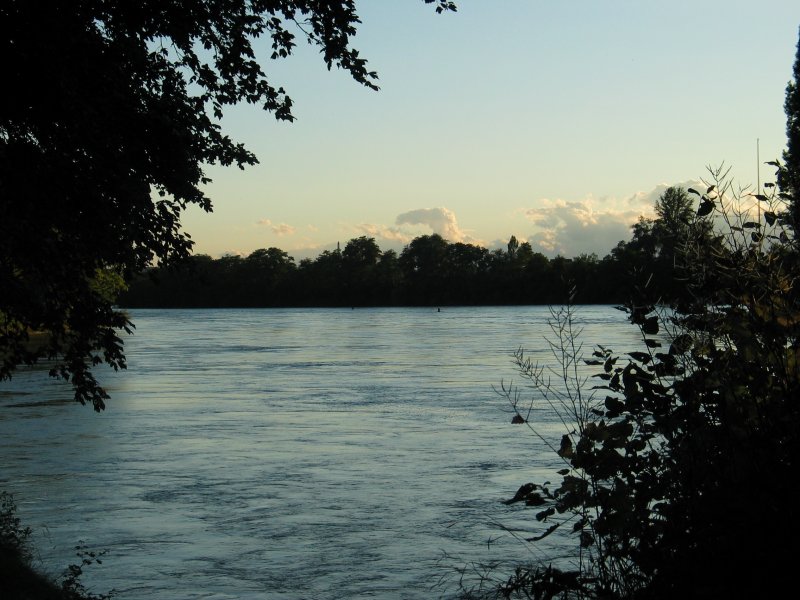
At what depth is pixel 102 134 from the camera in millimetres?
8906

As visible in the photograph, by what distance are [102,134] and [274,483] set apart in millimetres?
6735

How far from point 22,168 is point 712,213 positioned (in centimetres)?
567

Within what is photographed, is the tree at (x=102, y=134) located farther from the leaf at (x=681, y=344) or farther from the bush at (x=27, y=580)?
the leaf at (x=681, y=344)

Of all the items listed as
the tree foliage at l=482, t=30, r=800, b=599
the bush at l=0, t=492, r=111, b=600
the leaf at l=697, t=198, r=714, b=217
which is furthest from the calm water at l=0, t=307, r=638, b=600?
the leaf at l=697, t=198, r=714, b=217

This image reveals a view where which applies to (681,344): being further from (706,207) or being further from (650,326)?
(706,207)

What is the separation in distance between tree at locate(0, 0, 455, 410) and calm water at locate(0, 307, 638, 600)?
2.21 metres

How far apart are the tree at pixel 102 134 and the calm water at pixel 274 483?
221 centimetres

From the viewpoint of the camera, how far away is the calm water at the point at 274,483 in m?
9.88

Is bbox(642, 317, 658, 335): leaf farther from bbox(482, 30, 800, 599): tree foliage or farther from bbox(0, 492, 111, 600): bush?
bbox(0, 492, 111, 600): bush

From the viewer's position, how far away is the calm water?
9.88 metres

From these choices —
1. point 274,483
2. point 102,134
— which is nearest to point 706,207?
point 102,134

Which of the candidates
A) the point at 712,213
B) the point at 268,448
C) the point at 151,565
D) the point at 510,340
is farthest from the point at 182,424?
the point at 510,340

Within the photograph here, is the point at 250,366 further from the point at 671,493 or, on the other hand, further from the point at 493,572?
the point at 671,493

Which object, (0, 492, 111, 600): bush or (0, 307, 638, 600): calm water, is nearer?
(0, 492, 111, 600): bush
